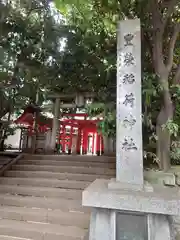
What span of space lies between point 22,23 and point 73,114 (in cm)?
486

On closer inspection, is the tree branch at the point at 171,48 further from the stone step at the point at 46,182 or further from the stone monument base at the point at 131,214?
the stone step at the point at 46,182

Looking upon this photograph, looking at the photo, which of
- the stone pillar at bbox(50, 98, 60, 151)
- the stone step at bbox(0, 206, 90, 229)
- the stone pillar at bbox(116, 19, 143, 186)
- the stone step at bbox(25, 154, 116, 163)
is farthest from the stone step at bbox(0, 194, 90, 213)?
the stone pillar at bbox(50, 98, 60, 151)

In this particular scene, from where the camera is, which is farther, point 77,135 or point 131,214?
point 77,135

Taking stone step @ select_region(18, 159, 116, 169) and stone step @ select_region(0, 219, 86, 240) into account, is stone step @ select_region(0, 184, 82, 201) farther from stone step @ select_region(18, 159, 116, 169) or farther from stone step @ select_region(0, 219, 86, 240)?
stone step @ select_region(18, 159, 116, 169)

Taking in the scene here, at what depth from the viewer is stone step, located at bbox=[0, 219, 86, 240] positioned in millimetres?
3215

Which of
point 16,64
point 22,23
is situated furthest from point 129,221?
point 22,23

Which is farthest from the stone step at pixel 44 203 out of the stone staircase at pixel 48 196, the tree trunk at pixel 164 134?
the tree trunk at pixel 164 134

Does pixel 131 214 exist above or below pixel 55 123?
below

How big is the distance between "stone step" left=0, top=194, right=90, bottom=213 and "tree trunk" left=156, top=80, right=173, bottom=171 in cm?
199

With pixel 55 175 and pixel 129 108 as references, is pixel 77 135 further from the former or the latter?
pixel 129 108

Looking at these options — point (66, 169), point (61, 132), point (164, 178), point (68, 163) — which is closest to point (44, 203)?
point (66, 169)

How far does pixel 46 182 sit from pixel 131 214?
9.66 ft

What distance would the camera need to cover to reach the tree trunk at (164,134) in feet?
14.1

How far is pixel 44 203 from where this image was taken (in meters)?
4.23
